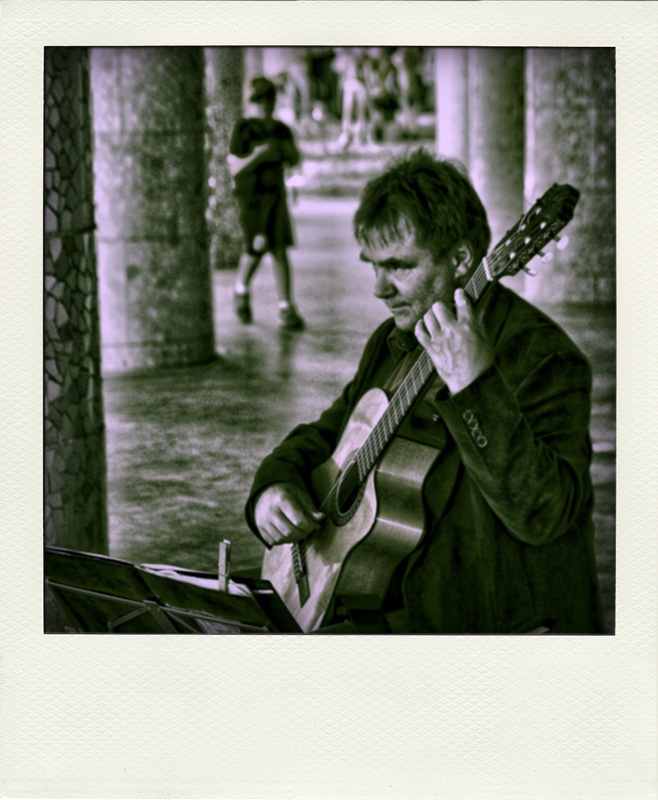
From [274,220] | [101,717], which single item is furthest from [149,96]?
[101,717]

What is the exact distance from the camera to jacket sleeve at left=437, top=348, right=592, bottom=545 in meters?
2.75

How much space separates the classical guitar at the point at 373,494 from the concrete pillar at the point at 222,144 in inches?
23.9

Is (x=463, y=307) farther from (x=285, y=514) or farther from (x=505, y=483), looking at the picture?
(x=285, y=514)

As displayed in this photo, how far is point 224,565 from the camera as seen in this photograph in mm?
2988

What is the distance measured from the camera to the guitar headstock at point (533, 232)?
2742 mm

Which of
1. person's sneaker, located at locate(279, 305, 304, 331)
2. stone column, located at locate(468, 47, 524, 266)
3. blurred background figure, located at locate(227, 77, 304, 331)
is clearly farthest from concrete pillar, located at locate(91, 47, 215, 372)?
stone column, located at locate(468, 47, 524, 266)

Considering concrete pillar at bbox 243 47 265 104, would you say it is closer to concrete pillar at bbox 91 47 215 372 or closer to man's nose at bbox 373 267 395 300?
concrete pillar at bbox 91 47 215 372

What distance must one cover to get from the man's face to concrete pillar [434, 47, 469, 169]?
0.31m

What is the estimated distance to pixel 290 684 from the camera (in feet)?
9.94

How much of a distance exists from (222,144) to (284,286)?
0.45 meters
